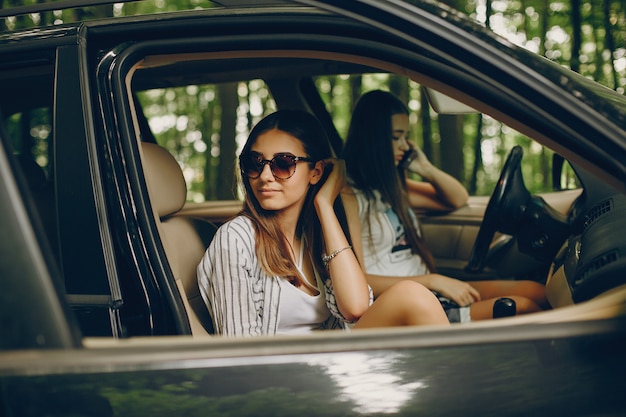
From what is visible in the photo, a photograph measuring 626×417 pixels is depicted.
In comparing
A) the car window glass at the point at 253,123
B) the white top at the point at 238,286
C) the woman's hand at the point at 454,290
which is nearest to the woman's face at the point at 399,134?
the woman's hand at the point at 454,290

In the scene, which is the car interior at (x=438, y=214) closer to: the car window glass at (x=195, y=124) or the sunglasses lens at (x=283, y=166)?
the sunglasses lens at (x=283, y=166)

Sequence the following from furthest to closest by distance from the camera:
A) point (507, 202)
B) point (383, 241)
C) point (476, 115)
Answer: point (476, 115) → point (383, 241) → point (507, 202)

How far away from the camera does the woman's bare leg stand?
65.9 inches

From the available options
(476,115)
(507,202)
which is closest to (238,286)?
(507,202)

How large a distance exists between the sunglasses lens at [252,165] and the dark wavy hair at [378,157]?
0.93 m

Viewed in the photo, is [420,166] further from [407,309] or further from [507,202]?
[407,309]

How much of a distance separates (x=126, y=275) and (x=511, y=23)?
31.5 feet

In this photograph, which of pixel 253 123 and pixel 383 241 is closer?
pixel 383 241

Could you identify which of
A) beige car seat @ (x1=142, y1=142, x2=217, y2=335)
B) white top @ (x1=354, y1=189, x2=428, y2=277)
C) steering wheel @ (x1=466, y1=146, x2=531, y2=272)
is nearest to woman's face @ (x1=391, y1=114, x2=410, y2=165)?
white top @ (x1=354, y1=189, x2=428, y2=277)

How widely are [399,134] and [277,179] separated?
3.80 feet

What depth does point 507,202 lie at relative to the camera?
273 cm

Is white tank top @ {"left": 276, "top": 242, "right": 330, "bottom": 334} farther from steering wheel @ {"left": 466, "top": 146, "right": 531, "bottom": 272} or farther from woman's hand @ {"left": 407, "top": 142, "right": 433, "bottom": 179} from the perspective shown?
woman's hand @ {"left": 407, "top": 142, "right": 433, "bottom": 179}

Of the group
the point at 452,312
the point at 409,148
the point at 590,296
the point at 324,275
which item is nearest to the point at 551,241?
the point at 452,312

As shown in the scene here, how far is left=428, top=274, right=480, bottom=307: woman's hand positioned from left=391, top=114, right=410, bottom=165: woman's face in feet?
2.15
